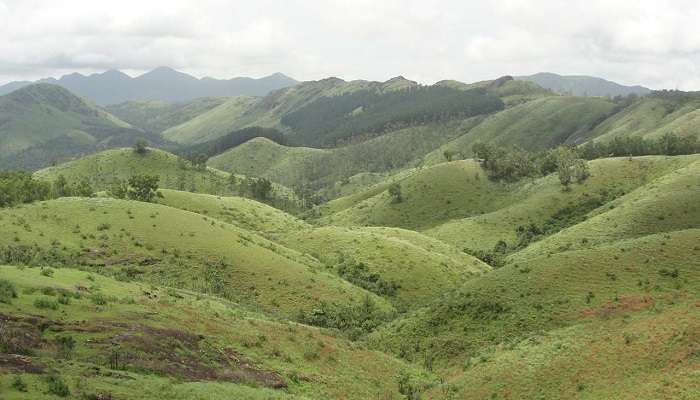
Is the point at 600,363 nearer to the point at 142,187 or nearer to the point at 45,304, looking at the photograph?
the point at 45,304

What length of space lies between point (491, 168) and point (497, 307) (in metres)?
131

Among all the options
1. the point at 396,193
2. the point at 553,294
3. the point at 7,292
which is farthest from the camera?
the point at 396,193

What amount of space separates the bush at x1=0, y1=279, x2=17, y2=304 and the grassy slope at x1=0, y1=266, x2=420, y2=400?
17.3 inches

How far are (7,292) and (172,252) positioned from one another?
115 ft

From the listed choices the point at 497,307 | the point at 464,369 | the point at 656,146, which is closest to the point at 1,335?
the point at 464,369

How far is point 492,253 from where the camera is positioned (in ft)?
367

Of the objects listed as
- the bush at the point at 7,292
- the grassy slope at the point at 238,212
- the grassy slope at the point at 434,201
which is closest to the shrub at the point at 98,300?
the bush at the point at 7,292

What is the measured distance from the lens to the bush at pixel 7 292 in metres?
32.4

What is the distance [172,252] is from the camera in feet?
224

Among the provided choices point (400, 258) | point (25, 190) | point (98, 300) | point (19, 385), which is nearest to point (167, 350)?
point (98, 300)

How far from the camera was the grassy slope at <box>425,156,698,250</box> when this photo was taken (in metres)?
126

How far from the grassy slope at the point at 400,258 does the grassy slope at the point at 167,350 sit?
29842 mm

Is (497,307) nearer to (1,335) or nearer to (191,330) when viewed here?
(191,330)

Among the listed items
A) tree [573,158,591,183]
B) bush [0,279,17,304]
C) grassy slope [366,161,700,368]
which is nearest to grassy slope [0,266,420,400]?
bush [0,279,17,304]
